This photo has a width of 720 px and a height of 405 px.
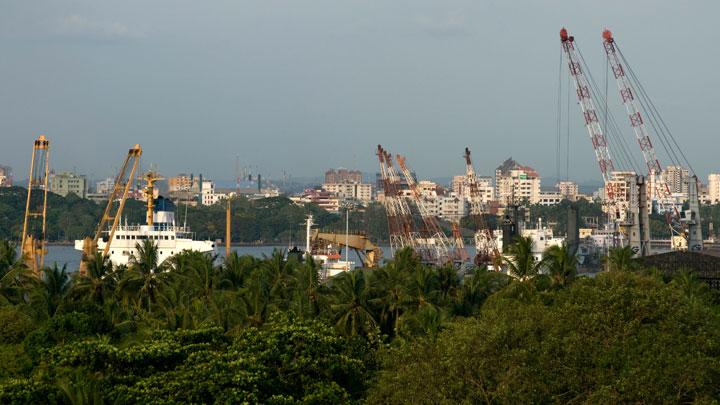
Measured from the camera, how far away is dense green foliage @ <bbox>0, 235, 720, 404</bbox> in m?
30.4

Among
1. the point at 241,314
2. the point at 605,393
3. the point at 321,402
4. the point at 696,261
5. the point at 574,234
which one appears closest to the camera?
the point at 605,393

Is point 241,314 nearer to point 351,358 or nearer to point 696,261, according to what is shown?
point 351,358

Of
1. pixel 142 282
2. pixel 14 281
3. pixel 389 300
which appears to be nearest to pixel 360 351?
pixel 389 300

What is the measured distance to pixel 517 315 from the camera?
35.7 metres

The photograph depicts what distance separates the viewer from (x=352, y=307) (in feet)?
143

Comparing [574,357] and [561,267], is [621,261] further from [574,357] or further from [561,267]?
[574,357]

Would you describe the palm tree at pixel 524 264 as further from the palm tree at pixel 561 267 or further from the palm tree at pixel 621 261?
the palm tree at pixel 621 261

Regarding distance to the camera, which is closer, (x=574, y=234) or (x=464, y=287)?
(x=464, y=287)

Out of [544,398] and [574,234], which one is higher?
[574,234]

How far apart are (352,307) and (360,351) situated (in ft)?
22.3

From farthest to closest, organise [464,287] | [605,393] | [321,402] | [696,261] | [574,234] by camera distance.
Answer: [574,234], [696,261], [464,287], [321,402], [605,393]

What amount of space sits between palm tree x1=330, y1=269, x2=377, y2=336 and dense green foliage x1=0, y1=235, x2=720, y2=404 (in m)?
0.05

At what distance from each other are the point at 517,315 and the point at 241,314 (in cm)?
848

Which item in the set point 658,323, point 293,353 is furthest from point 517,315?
point 293,353
